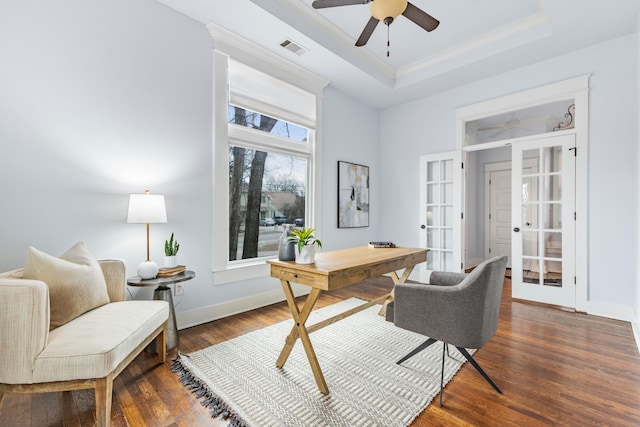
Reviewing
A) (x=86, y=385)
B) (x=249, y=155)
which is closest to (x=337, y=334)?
(x=86, y=385)

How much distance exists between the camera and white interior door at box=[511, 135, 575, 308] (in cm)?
335

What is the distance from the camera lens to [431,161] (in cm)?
454

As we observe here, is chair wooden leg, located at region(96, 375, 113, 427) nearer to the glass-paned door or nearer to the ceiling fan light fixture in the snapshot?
the ceiling fan light fixture

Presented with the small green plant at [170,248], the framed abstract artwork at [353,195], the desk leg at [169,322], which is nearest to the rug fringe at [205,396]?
the desk leg at [169,322]

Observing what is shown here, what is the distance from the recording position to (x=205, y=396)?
1.75 meters

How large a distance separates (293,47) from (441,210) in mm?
3104

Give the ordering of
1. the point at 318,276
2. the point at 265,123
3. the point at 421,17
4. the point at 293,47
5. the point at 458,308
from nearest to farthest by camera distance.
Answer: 1. the point at 458,308
2. the point at 318,276
3. the point at 421,17
4. the point at 293,47
5. the point at 265,123

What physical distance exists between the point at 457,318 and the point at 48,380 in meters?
2.12

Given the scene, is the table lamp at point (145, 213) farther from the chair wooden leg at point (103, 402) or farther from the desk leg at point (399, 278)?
the desk leg at point (399, 278)

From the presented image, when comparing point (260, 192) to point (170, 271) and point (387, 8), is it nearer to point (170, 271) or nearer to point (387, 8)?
point (170, 271)

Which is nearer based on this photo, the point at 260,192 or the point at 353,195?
the point at 260,192

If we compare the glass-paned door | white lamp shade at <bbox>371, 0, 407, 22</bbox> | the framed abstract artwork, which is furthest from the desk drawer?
the glass-paned door

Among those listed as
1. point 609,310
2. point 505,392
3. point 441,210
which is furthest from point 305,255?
point 609,310

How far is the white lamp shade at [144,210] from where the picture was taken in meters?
2.22
